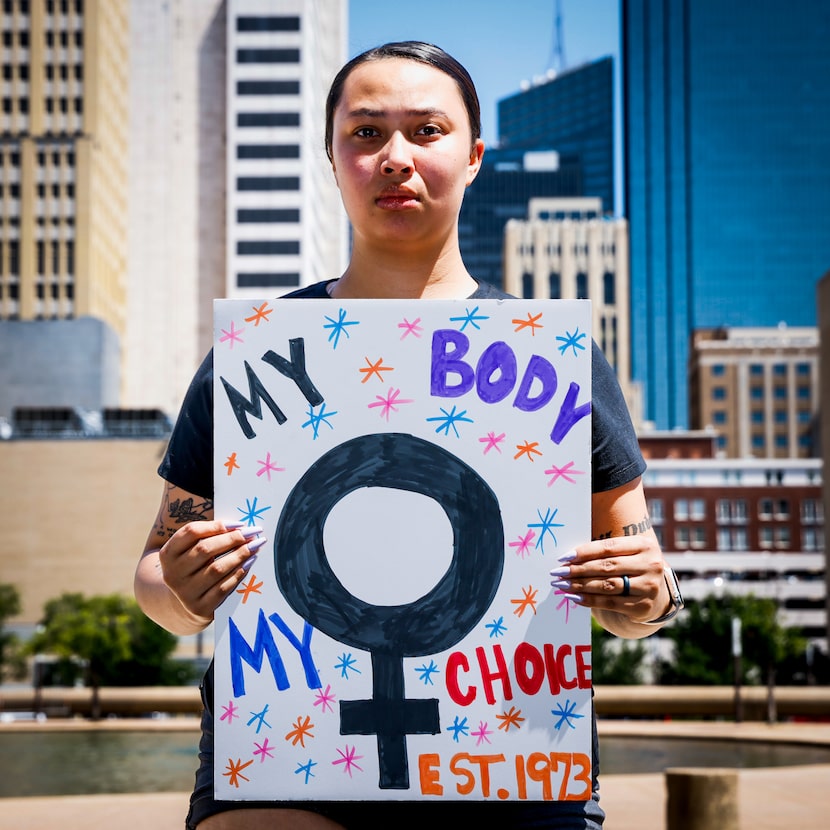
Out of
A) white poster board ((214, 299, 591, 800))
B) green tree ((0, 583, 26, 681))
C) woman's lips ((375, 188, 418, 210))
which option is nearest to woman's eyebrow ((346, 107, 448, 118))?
woman's lips ((375, 188, 418, 210))

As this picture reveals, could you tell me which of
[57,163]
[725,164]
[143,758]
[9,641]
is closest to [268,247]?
[57,163]

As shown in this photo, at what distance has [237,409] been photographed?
238 centimetres

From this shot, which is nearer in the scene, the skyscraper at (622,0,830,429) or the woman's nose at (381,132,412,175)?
the woman's nose at (381,132,412,175)

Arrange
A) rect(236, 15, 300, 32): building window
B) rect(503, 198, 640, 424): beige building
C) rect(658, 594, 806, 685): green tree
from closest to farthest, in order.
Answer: rect(658, 594, 806, 685): green tree
rect(236, 15, 300, 32): building window
rect(503, 198, 640, 424): beige building

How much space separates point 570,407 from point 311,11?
332ft

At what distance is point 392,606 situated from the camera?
2.34m

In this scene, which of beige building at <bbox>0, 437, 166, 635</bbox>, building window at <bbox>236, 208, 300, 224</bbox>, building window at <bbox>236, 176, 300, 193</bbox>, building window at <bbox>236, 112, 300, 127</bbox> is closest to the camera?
beige building at <bbox>0, 437, 166, 635</bbox>

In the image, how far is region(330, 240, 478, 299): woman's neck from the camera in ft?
8.59

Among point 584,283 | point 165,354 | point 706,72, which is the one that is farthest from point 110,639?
point 706,72

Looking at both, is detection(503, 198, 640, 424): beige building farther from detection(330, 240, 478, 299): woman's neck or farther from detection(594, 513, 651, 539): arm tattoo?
detection(594, 513, 651, 539): arm tattoo

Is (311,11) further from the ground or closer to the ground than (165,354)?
further from the ground

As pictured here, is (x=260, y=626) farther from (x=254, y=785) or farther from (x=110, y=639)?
(x=110, y=639)

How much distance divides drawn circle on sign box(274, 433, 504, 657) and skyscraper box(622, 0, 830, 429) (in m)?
179

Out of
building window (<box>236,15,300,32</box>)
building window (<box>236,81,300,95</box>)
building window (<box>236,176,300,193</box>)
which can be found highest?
building window (<box>236,15,300,32</box>)
